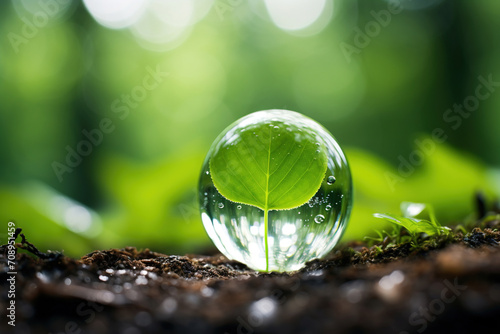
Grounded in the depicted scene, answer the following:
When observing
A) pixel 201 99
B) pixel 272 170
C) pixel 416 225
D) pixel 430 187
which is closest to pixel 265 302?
pixel 272 170

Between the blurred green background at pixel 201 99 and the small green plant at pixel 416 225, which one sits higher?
the blurred green background at pixel 201 99

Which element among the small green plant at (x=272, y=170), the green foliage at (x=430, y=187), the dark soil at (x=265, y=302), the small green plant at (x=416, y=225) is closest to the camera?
the dark soil at (x=265, y=302)

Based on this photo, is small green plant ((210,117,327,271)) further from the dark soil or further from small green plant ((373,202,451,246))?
the dark soil

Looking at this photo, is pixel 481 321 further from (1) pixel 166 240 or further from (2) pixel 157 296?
(1) pixel 166 240

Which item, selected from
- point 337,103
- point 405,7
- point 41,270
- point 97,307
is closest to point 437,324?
point 97,307

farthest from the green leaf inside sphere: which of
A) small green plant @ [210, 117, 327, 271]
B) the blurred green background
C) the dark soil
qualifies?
the blurred green background

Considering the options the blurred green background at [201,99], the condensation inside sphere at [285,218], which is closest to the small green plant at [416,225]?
the condensation inside sphere at [285,218]

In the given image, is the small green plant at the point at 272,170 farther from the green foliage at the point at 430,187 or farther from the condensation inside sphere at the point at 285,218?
the green foliage at the point at 430,187
